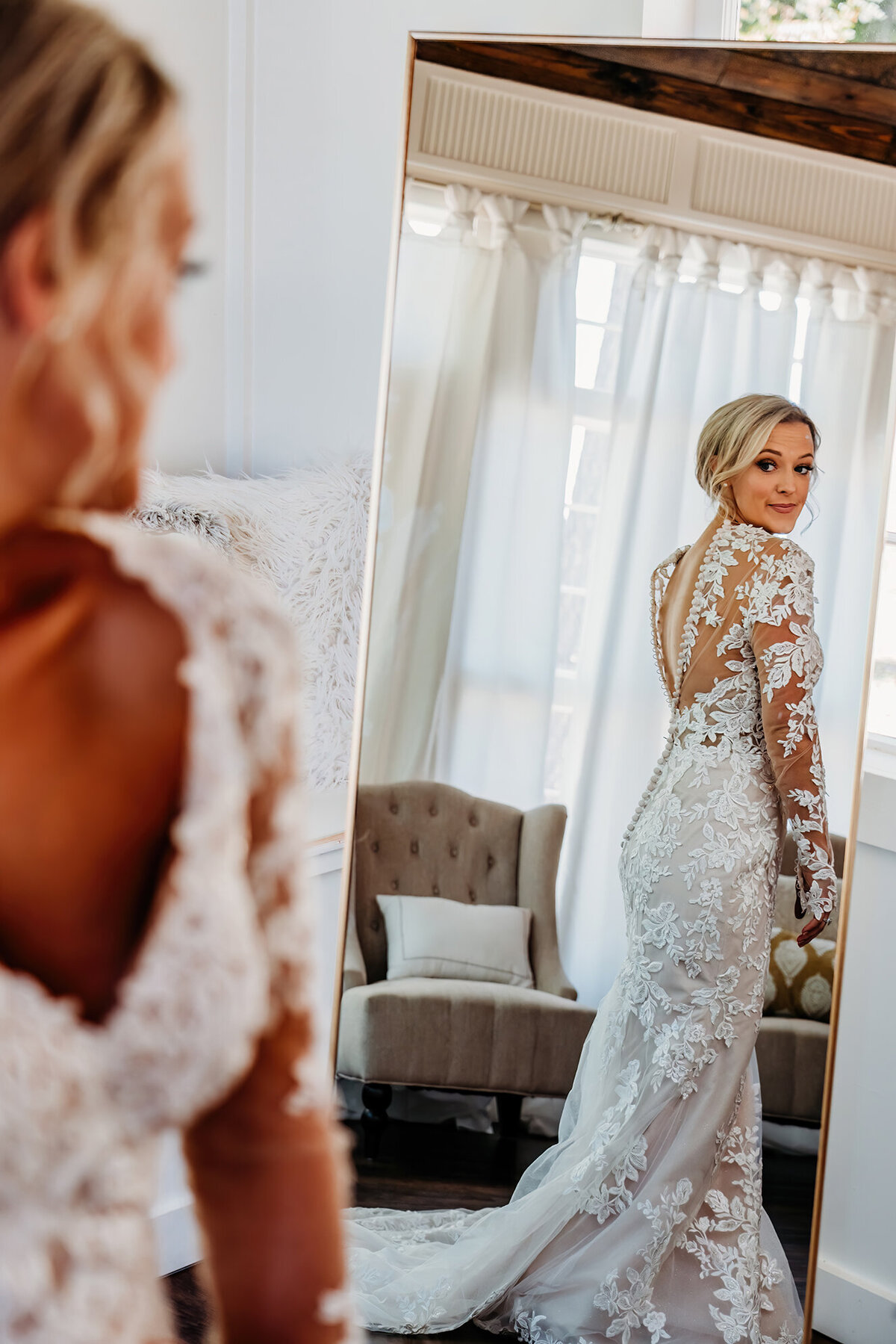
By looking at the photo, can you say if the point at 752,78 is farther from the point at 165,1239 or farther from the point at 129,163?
the point at 165,1239

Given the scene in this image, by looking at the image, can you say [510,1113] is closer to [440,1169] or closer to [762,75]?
[440,1169]

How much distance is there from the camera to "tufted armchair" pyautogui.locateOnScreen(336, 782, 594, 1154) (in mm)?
1584

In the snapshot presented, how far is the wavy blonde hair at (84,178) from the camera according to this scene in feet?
2.87

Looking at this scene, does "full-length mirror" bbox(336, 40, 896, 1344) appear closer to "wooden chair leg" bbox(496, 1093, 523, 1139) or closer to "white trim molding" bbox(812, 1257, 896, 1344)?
"wooden chair leg" bbox(496, 1093, 523, 1139)

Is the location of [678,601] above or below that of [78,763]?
above

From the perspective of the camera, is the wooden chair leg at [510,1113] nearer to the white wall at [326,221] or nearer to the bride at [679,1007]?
the bride at [679,1007]

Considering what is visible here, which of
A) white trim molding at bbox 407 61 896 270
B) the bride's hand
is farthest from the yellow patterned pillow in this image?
white trim molding at bbox 407 61 896 270

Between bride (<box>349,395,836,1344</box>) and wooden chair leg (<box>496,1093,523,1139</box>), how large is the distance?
0.19 feet

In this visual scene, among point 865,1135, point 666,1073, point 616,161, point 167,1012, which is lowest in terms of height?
point 865,1135

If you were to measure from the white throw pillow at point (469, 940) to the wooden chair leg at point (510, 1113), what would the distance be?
0.53 feet

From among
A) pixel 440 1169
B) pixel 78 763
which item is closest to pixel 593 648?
pixel 440 1169

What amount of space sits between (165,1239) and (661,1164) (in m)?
0.76

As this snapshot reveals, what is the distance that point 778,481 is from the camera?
1609 millimetres

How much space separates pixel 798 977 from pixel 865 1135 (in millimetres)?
590
